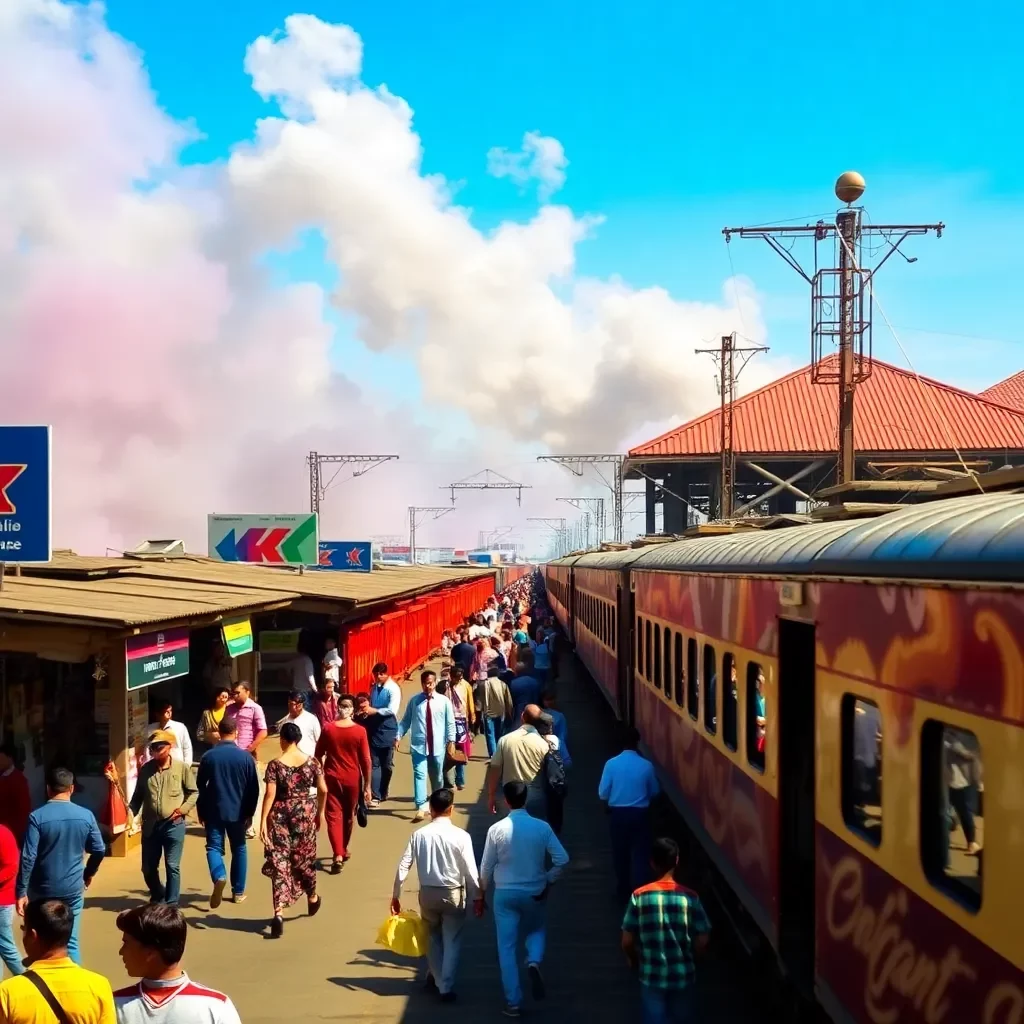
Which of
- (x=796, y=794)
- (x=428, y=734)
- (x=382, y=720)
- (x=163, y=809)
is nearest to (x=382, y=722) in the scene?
(x=382, y=720)

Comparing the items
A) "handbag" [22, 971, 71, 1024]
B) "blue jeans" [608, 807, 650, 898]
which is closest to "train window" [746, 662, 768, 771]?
"blue jeans" [608, 807, 650, 898]

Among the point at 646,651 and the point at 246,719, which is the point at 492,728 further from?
the point at 246,719

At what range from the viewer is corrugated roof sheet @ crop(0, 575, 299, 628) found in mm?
9664

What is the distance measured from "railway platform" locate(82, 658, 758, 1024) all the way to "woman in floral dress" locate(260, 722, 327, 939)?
369 millimetres

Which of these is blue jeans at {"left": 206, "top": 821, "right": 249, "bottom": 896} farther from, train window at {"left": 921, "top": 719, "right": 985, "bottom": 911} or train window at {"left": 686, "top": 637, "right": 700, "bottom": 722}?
train window at {"left": 921, "top": 719, "right": 985, "bottom": 911}

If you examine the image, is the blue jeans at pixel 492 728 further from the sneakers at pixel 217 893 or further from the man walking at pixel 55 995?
the man walking at pixel 55 995

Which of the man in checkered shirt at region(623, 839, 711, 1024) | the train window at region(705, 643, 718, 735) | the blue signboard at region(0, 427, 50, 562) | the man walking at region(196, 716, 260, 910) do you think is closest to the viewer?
the man in checkered shirt at region(623, 839, 711, 1024)

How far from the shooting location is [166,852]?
8680 mm

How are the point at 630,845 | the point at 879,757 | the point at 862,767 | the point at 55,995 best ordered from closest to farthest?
1. the point at 55,995
2. the point at 879,757
3. the point at 862,767
4. the point at 630,845

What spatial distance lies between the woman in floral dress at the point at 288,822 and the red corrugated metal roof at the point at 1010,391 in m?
60.6

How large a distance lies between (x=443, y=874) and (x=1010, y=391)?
66.0 meters

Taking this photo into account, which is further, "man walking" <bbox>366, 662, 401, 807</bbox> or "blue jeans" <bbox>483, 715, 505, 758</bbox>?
"blue jeans" <bbox>483, 715, 505, 758</bbox>

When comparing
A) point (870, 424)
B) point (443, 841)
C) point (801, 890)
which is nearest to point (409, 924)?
point (443, 841)

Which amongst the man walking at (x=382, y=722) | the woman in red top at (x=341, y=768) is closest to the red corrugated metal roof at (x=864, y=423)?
the man walking at (x=382, y=722)
